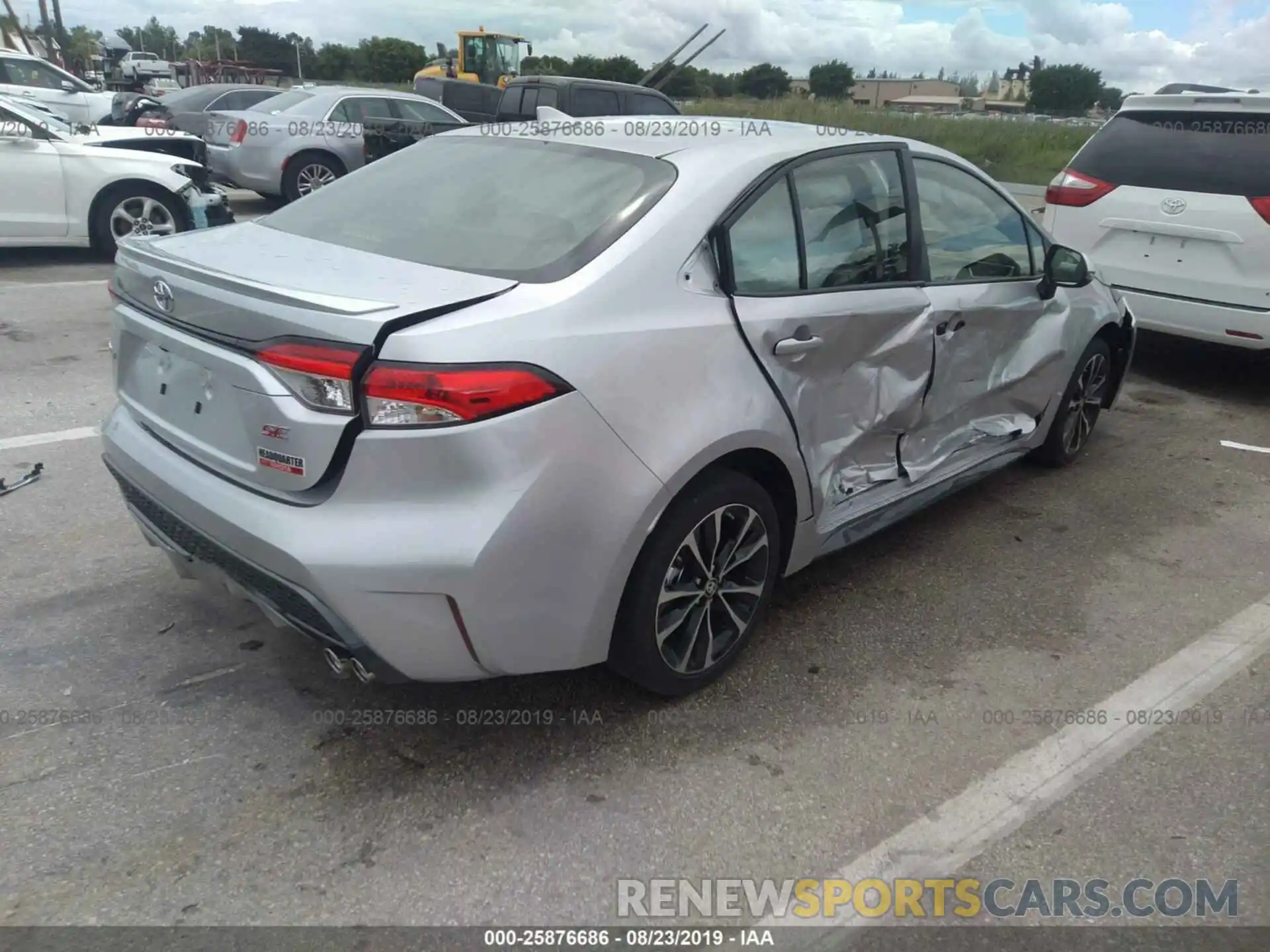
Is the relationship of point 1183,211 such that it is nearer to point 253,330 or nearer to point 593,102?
point 253,330

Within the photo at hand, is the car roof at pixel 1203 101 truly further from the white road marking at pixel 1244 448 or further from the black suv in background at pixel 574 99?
the black suv in background at pixel 574 99

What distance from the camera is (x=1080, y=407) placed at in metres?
4.99

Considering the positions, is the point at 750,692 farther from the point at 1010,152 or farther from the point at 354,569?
the point at 1010,152

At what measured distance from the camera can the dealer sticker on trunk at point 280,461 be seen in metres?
2.30

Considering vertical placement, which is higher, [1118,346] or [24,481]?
[1118,346]

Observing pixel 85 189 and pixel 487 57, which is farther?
pixel 487 57

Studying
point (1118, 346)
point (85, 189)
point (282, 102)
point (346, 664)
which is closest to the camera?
point (346, 664)

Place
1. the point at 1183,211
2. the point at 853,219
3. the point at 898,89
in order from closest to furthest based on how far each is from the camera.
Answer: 1. the point at 853,219
2. the point at 1183,211
3. the point at 898,89

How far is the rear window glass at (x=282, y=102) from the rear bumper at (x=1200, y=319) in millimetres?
10187

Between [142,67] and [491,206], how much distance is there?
44.5 metres

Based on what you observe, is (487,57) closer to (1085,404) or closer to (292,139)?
(292,139)

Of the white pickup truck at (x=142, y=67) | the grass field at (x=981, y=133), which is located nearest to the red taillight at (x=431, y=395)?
the grass field at (x=981, y=133)

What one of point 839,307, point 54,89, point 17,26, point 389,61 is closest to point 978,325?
point 839,307

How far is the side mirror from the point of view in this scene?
4289mm
